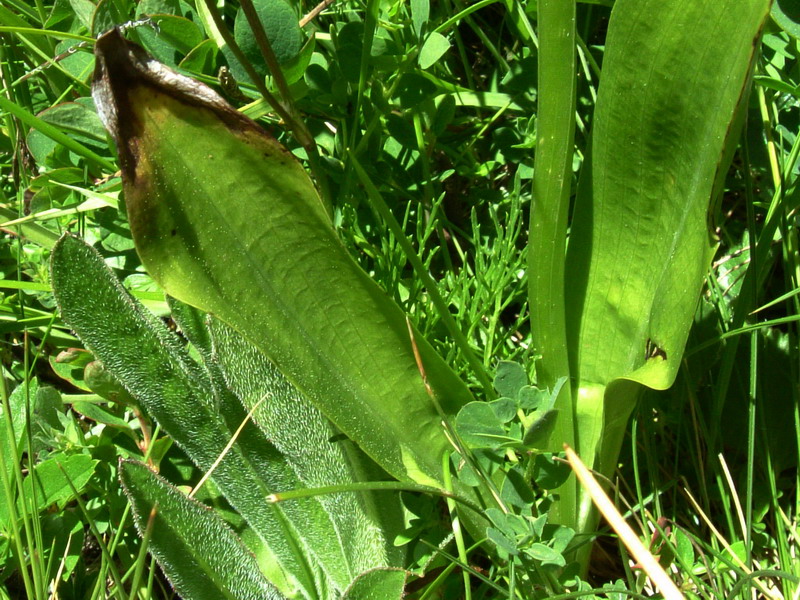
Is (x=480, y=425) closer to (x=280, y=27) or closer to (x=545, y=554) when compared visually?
(x=545, y=554)

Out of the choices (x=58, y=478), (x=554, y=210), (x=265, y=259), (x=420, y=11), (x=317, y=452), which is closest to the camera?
(x=265, y=259)

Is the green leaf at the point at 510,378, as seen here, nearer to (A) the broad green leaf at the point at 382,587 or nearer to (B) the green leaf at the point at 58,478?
(A) the broad green leaf at the point at 382,587

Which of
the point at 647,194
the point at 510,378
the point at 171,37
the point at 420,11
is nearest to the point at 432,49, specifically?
the point at 420,11

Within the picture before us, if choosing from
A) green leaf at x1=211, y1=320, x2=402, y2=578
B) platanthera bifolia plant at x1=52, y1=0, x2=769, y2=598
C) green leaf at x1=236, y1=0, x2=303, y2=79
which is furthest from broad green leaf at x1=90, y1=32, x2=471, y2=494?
green leaf at x1=236, y1=0, x2=303, y2=79

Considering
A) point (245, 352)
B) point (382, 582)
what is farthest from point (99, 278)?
point (382, 582)

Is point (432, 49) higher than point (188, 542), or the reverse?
point (432, 49)

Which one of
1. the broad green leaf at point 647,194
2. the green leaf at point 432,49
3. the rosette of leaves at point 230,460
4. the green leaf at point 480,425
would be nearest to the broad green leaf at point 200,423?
the rosette of leaves at point 230,460
